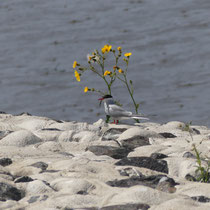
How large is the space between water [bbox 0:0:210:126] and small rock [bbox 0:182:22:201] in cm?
533

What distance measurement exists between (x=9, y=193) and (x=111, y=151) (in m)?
1.18

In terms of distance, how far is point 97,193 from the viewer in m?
3.08

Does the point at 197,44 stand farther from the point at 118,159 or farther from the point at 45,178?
the point at 45,178

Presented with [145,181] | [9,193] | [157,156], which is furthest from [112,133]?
[9,193]

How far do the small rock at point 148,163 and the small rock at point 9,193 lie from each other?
32.5 inches

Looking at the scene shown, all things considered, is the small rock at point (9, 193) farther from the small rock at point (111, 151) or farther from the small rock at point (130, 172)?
the small rock at point (111, 151)

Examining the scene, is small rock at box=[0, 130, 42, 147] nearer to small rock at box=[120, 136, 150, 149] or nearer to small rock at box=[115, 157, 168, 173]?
small rock at box=[120, 136, 150, 149]

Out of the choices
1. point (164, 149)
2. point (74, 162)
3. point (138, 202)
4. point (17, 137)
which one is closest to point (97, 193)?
point (138, 202)

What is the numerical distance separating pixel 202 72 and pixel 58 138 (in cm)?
651

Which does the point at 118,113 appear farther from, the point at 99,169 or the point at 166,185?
the point at 166,185

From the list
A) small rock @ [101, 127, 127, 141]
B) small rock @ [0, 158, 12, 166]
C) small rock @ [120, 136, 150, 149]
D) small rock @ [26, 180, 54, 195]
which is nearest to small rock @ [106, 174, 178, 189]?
small rock @ [26, 180, 54, 195]

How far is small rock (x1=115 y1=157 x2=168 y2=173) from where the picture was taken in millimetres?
3650

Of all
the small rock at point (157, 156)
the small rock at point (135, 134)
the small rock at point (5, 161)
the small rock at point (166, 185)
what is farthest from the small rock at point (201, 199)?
the small rock at point (135, 134)

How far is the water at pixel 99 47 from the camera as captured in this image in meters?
9.69
